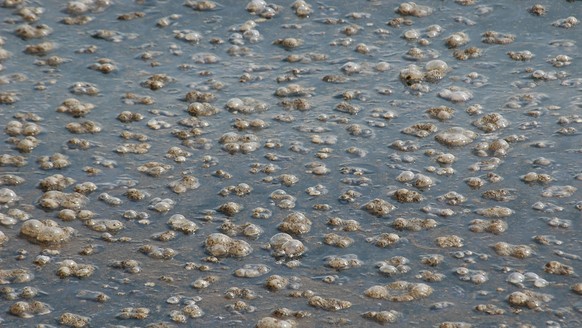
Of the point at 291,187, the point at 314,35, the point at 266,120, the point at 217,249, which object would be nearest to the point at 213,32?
the point at 314,35

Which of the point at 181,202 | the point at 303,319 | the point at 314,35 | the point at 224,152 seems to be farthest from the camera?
the point at 314,35

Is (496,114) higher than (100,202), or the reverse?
(496,114)

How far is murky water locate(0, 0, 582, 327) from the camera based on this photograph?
262cm

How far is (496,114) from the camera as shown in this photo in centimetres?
346

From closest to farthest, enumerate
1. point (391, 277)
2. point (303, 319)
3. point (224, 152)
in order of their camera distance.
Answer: point (303, 319) < point (391, 277) < point (224, 152)

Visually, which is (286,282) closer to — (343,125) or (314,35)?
(343,125)

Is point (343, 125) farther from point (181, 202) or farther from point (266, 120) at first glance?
point (181, 202)

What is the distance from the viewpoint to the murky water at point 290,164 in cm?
262

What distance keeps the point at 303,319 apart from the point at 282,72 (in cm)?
152

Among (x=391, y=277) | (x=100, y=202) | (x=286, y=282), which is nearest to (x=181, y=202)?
(x=100, y=202)

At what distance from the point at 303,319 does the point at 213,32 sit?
1.91m

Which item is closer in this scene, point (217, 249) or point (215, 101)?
point (217, 249)

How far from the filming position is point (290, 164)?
3264 mm

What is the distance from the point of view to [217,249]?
2812mm
